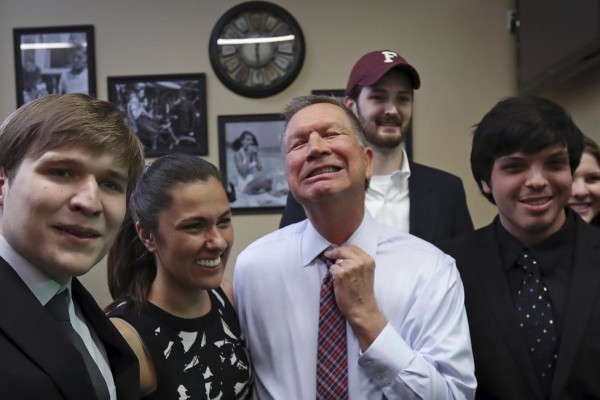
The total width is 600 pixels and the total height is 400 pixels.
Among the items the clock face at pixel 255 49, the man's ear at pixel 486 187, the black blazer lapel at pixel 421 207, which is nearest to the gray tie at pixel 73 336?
the man's ear at pixel 486 187

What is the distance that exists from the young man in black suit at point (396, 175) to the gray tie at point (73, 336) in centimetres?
113

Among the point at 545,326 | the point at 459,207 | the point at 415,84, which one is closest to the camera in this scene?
the point at 545,326

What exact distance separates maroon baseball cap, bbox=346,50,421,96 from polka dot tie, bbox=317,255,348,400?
1018mm

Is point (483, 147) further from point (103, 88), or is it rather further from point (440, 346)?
point (103, 88)

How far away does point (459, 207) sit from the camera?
2135 mm

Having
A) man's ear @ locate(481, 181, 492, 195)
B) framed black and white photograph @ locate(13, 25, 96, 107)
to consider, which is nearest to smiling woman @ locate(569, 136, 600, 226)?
man's ear @ locate(481, 181, 492, 195)

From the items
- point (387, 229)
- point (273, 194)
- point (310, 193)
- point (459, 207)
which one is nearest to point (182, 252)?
point (310, 193)

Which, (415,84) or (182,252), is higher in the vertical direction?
(415,84)

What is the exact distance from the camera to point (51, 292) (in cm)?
100

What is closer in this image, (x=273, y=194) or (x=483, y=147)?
(x=483, y=147)

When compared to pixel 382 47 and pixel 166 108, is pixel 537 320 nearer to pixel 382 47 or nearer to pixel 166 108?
pixel 382 47

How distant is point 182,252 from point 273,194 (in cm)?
276

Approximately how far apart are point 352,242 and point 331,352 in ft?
0.93

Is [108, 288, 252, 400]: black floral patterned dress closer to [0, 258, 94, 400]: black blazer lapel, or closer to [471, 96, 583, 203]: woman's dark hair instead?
[0, 258, 94, 400]: black blazer lapel
